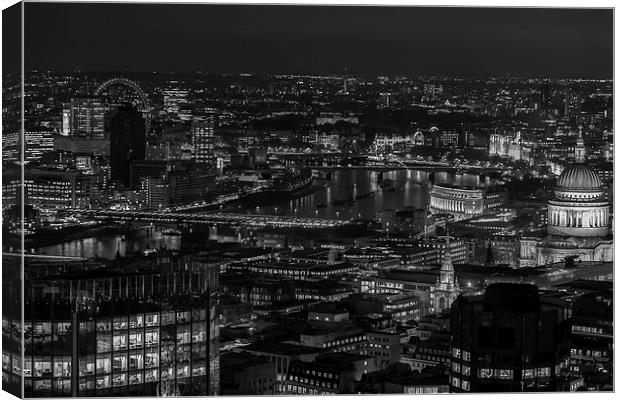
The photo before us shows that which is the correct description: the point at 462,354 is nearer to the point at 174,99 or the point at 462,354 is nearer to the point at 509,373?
the point at 509,373

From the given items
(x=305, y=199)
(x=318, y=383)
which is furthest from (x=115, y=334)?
(x=305, y=199)

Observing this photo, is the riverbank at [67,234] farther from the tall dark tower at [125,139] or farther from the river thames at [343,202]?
the tall dark tower at [125,139]

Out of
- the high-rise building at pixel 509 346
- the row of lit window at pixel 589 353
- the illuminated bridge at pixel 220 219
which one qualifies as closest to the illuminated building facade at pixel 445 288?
the illuminated bridge at pixel 220 219

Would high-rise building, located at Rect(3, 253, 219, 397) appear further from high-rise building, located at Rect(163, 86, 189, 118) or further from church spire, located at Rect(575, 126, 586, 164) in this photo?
church spire, located at Rect(575, 126, 586, 164)

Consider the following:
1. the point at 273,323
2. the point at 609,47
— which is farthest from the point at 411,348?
the point at 609,47

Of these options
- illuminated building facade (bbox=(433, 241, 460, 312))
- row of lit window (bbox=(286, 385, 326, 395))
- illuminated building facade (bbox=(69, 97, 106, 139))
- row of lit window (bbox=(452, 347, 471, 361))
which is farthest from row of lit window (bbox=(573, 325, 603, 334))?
illuminated building facade (bbox=(69, 97, 106, 139))

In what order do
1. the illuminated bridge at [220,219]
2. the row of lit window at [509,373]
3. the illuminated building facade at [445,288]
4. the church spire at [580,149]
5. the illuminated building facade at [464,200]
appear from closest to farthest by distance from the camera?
the row of lit window at [509,373] → the church spire at [580,149] → the illuminated building facade at [445,288] → the illuminated bridge at [220,219] → the illuminated building facade at [464,200]
